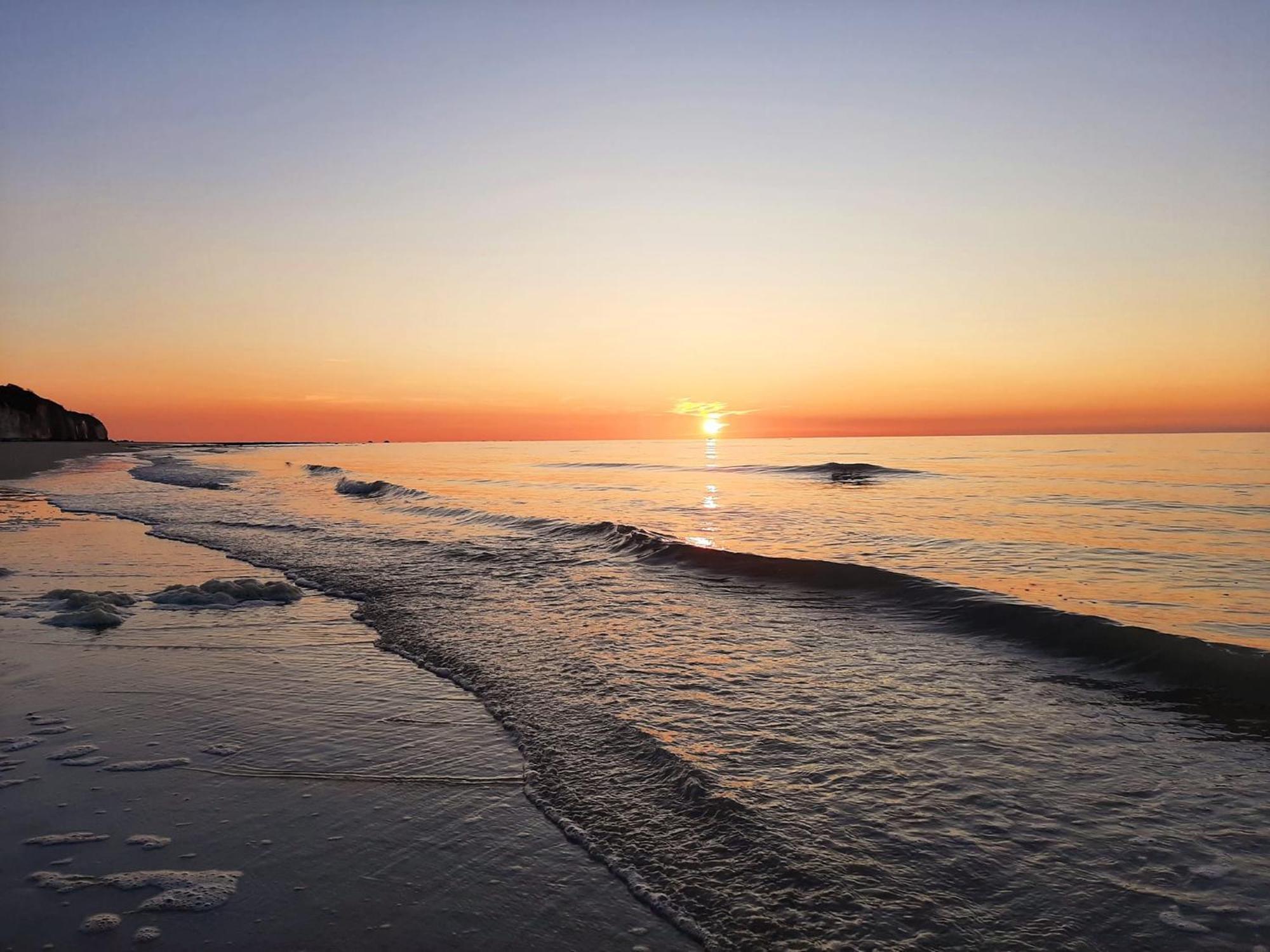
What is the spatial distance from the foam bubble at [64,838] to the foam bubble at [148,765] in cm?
99

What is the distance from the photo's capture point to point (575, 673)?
320 inches

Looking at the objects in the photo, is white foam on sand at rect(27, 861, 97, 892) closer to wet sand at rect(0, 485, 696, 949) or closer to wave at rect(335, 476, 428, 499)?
wet sand at rect(0, 485, 696, 949)

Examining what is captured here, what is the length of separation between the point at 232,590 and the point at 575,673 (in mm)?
7096

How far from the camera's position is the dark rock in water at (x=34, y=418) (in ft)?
395

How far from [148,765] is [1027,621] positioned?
10344 millimetres

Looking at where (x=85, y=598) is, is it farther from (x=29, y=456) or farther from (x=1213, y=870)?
(x=29, y=456)

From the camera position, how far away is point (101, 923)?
12.0 ft

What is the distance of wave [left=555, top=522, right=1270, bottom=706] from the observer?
798 cm

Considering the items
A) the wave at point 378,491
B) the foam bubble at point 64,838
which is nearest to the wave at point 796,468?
the wave at point 378,491

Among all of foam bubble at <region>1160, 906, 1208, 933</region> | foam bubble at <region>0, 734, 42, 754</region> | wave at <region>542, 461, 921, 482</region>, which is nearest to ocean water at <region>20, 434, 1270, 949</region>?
foam bubble at <region>1160, 906, 1208, 933</region>

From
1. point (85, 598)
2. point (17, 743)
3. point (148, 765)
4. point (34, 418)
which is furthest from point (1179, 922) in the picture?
point (34, 418)

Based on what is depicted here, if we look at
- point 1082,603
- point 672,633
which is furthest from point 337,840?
point 1082,603

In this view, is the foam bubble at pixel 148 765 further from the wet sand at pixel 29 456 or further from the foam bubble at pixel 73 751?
the wet sand at pixel 29 456

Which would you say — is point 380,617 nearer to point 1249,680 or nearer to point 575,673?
point 575,673
